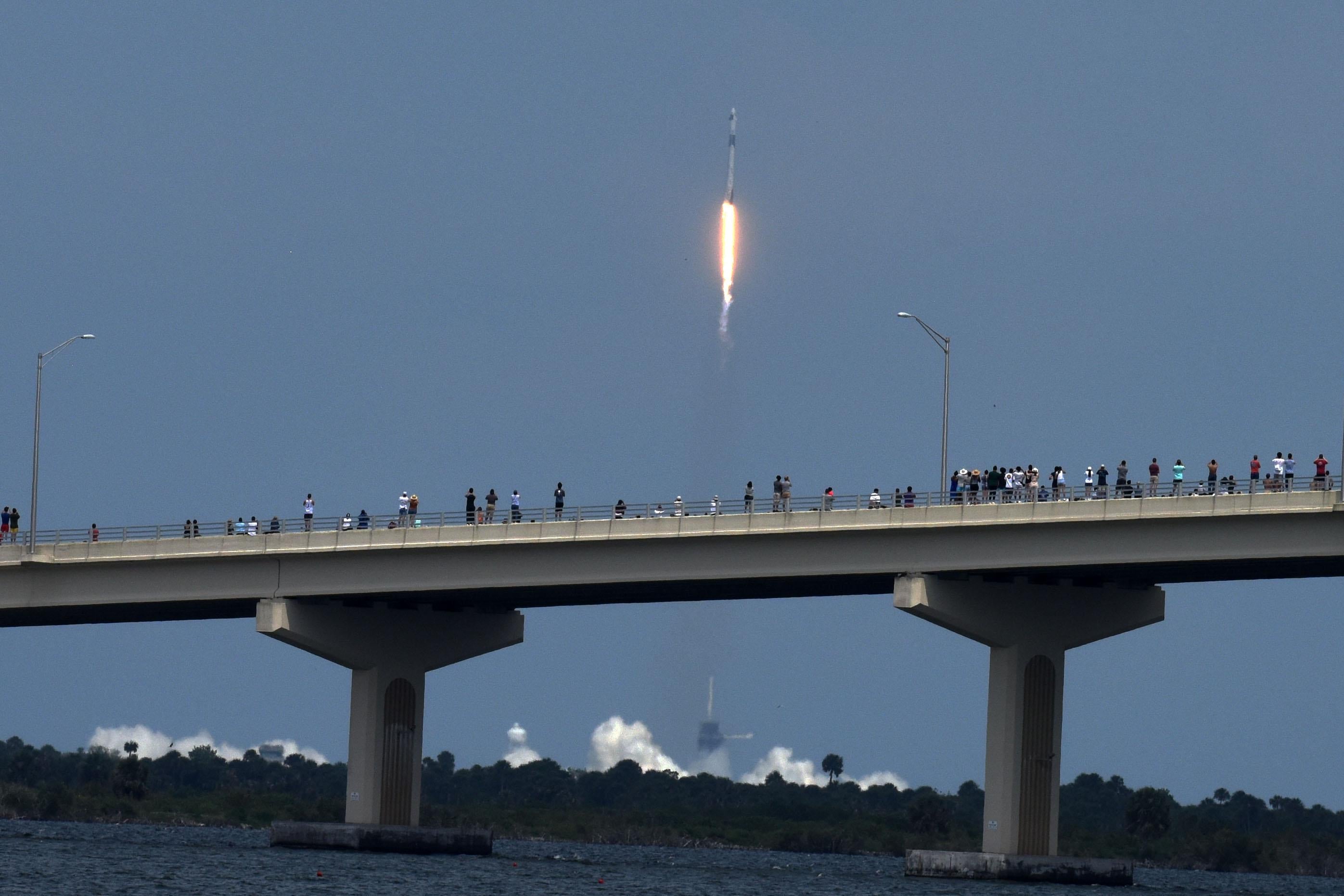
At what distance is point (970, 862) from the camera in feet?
270

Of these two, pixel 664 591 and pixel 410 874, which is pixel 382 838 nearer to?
pixel 410 874

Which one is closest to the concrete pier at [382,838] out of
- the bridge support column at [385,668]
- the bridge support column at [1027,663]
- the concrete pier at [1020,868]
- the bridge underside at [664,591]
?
the bridge support column at [385,668]

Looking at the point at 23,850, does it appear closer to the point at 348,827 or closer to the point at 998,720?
the point at 348,827

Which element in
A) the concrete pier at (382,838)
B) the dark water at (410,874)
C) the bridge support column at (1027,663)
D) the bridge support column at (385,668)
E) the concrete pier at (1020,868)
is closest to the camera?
the dark water at (410,874)

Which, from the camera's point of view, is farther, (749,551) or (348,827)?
(348,827)

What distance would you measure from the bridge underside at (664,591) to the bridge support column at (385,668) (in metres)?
0.56

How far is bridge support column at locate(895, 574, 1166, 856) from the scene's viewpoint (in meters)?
82.2

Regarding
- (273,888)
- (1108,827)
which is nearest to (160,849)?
(273,888)

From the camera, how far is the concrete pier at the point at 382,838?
311 ft

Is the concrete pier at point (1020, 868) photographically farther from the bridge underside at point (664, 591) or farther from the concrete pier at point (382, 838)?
the concrete pier at point (382, 838)

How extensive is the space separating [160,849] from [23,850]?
767 cm

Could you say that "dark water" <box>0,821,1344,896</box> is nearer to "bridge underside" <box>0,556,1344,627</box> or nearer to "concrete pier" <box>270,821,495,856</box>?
"concrete pier" <box>270,821,495,856</box>

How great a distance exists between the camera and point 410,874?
8119 centimetres

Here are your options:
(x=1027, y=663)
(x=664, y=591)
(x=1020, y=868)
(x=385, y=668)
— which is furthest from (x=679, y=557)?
(x=385, y=668)
